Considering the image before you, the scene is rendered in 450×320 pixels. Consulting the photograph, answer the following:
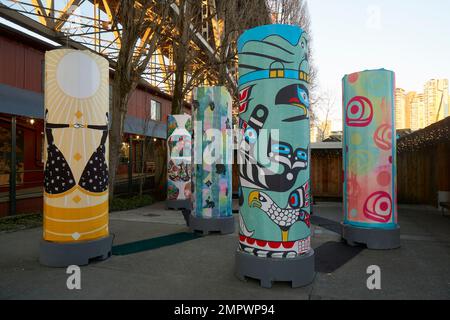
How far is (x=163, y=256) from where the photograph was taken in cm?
593

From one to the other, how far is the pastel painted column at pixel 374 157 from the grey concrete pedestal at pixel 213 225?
2.76 metres

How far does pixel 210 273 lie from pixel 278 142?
2.27 metres

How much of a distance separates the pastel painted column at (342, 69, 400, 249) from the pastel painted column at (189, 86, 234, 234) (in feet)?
9.79

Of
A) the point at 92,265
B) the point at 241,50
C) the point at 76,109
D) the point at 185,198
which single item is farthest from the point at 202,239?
the point at 185,198

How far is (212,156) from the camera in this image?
806 centimetres

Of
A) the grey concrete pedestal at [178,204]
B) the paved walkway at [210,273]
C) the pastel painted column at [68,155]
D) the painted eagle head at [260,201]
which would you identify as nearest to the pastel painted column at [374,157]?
the paved walkway at [210,273]

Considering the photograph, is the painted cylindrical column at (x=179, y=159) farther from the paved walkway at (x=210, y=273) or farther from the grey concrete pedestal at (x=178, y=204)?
the paved walkway at (x=210, y=273)

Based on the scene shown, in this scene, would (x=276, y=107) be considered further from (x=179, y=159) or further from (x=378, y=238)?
(x=179, y=159)

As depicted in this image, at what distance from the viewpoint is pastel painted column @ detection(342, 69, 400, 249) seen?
6.69 metres

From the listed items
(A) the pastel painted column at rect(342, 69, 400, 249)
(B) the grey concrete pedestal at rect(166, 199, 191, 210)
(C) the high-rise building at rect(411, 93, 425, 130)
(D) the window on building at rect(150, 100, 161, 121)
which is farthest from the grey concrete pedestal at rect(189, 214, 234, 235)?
(C) the high-rise building at rect(411, 93, 425, 130)

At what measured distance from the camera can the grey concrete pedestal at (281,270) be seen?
4426 mm

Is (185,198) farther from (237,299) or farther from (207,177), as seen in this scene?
(237,299)

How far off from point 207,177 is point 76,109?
11.8 ft

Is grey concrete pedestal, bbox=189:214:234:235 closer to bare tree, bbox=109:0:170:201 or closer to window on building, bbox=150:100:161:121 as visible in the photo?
bare tree, bbox=109:0:170:201
